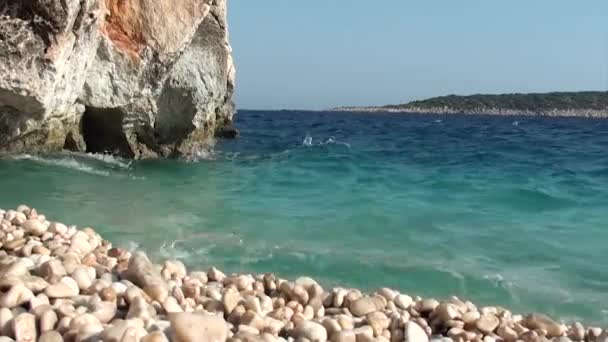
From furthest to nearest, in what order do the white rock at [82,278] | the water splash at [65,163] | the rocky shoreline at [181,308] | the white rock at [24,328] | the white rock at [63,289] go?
the water splash at [65,163] → the white rock at [82,278] → the white rock at [63,289] → the rocky shoreline at [181,308] → the white rock at [24,328]

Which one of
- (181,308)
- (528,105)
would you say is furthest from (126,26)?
(528,105)

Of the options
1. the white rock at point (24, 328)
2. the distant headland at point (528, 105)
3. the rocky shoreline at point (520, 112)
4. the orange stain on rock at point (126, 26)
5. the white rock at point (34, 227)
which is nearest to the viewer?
the white rock at point (24, 328)

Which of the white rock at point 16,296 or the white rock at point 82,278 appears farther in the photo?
the white rock at point 82,278

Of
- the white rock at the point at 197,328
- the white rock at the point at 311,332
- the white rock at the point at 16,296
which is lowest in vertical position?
the white rock at the point at 311,332

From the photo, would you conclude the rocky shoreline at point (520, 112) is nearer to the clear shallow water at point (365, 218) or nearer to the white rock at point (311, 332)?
the clear shallow water at point (365, 218)

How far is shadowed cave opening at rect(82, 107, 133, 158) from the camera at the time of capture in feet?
46.4

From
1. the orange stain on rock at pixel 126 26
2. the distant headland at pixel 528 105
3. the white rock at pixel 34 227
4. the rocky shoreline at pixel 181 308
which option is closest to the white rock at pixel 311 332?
the rocky shoreline at pixel 181 308

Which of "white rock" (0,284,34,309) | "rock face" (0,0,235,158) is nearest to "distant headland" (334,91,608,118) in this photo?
"rock face" (0,0,235,158)

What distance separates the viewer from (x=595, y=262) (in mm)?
7168

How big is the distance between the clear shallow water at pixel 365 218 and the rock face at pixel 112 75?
31.5 inches

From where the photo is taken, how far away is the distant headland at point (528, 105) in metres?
96.2

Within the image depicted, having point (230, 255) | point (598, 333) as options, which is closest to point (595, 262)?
point (598, 333)

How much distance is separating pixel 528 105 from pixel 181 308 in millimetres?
105129

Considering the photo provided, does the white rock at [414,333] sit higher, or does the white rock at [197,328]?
the white rock at [197,328]
